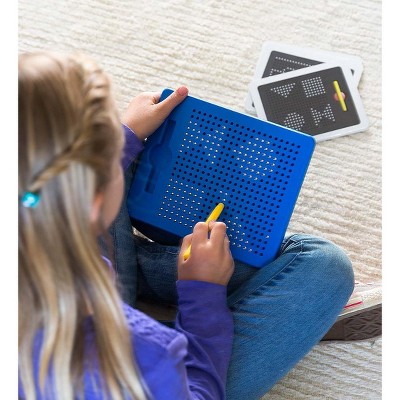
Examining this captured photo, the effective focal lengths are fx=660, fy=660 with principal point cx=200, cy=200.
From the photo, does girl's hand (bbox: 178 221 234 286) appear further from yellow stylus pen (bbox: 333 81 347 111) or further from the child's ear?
yellow stylus pen (bbox: 333 81 347 111)

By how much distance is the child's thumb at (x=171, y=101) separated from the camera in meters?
1.02

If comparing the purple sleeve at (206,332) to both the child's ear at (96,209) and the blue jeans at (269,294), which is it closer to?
the blue jeans at (269,294)

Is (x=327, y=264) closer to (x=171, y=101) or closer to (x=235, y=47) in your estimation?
(x=171, y=101)

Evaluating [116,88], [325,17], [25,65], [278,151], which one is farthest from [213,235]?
[325,17]

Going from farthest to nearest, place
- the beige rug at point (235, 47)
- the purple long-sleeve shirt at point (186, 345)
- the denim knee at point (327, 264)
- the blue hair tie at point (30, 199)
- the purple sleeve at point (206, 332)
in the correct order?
1. the beige rug at point (235, 47)
2. the denim knee at point (327, 264)
3. the purple sleeve at point (206, 332)
4. the purple long-sleeve shirt at point (186, 345)
5. the blue hair tie at point (30, 199)

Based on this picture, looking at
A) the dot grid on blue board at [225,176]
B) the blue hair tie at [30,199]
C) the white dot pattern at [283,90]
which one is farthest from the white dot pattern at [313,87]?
the blue hair tie at [30,199]

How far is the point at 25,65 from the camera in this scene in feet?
2.07

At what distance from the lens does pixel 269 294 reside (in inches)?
38.5

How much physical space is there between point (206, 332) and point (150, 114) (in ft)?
1.14

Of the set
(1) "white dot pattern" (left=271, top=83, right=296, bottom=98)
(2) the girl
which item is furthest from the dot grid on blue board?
(1) "white dot pattern" (left=271, top=83, right=296, bottom=98)

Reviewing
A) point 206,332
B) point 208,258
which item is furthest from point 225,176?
point 206,332

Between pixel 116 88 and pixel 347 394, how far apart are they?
0.77 meters

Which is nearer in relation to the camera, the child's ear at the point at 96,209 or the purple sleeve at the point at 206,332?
the child's ear at the point at 96,209
